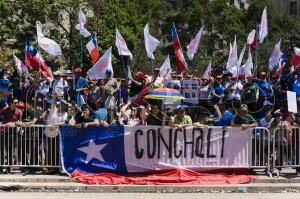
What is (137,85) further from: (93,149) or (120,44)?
(93,149)

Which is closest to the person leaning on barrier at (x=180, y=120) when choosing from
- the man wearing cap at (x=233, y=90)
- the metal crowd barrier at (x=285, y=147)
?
the metal crowd barrier at (x=285, y=147)

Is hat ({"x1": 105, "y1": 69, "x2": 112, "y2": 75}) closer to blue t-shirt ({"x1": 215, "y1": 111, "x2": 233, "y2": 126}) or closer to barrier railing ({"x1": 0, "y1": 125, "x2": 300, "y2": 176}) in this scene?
barrier railing ({"x1": 0, "y1": 125, "x2": 300, "y2": 176})

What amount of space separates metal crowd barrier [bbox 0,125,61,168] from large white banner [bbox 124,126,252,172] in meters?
1.71

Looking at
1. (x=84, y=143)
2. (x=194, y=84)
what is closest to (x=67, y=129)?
(x=84, y=143)

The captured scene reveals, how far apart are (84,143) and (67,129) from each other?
505 millimetres

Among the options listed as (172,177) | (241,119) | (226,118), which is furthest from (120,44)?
(172,177)

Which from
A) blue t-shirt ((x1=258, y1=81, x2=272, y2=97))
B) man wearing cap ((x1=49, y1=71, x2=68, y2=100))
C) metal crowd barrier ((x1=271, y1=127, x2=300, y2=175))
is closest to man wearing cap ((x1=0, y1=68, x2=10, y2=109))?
man wearing cap ((x1=49, y1=71, x2=68, y2=100))

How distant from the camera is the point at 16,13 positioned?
41531 millimetres

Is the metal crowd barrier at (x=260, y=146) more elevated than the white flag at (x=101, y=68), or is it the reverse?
the white flag at (x=101, y=68)

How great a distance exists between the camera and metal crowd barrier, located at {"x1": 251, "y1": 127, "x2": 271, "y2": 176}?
1437 centimetres

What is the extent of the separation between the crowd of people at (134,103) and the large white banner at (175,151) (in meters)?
0.30

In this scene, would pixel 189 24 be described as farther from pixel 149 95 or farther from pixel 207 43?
pixel 149 95

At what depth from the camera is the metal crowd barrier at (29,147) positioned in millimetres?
14461

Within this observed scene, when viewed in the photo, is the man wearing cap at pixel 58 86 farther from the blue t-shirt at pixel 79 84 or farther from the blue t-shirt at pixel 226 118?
the blue t-shirt at pixel 226 118
